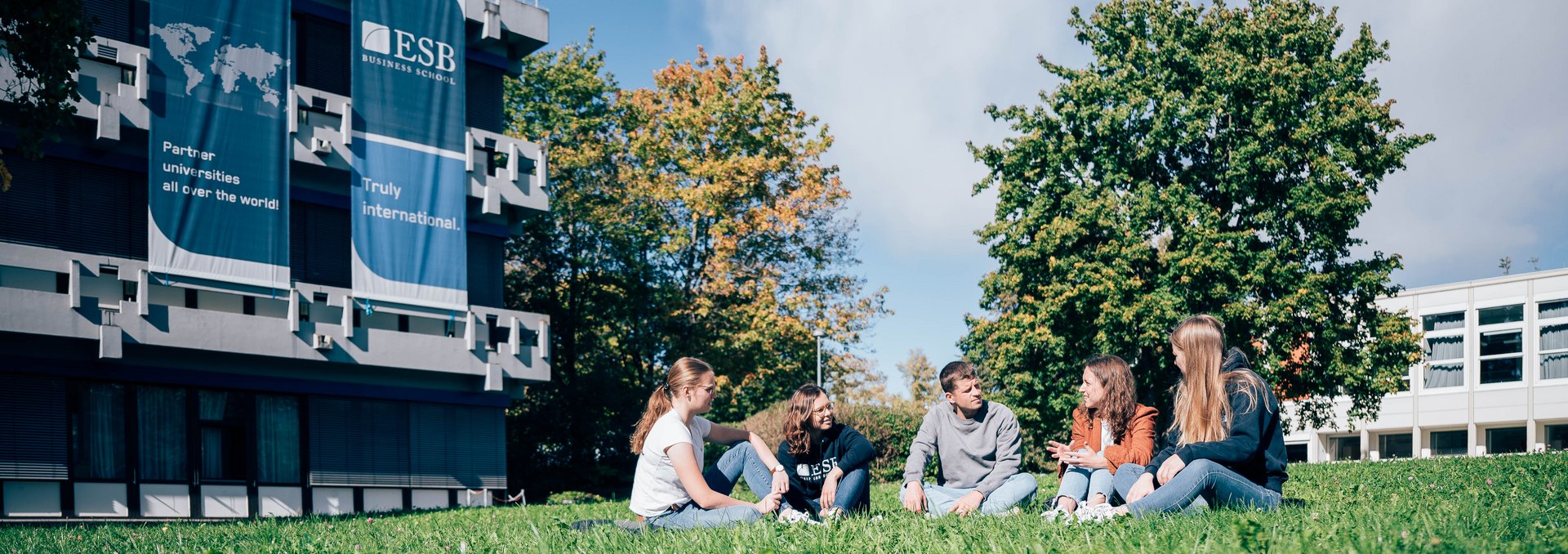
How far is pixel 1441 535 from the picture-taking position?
4910mm

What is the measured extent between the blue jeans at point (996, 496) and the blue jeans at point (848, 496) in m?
0.32

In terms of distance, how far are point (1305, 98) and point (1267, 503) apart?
87.7 ft

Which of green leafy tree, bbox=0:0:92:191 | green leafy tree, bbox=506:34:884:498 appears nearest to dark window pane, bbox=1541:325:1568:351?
green leafy tree, bbox=506:34:884:498

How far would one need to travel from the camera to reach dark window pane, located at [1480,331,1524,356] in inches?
2474

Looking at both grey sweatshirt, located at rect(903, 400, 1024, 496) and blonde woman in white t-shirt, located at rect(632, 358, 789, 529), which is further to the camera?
grey sweatshirt, located at rect(903, 400, 1024, 496)

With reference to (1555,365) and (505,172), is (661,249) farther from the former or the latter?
(1555,365)

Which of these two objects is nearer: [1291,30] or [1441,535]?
[1441,535]

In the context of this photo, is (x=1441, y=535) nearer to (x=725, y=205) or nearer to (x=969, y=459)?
(x=969, y=459)

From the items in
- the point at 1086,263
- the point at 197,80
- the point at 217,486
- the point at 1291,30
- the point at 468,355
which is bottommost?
the point at 217,486

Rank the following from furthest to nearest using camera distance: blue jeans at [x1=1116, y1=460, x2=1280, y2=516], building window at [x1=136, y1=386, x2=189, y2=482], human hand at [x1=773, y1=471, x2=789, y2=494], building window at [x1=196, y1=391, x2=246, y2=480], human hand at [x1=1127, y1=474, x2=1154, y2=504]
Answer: building window at [x1=196, y1=391, x2=246, y2=480]
building window at [x1=136, y1=386, x2=189, y2=482]
human hand at [x1=773, y1=471, x2=789, y2=494]
human hand at [x1=1127, y1=474, x2=1154, y2=504]
blue jeans at [x1=1116, y1=460, x2=1280, y2=516]

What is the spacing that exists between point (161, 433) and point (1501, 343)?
65.7 meters

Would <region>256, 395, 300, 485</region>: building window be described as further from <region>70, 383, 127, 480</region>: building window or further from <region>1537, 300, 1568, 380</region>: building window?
<region>1537, 300, 1568, 380</region>: building window

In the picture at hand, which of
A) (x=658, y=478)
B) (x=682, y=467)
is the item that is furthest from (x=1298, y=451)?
(x=682, y=467)

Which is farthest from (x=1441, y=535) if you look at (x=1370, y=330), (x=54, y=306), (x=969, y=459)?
(x=1370, y=330)
